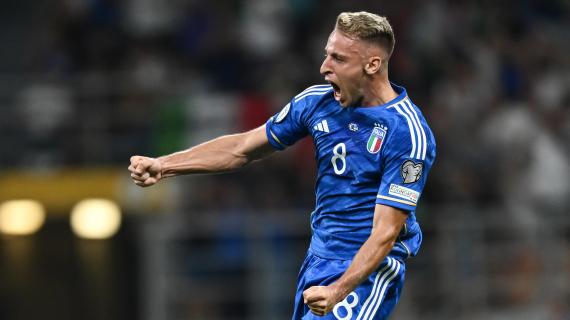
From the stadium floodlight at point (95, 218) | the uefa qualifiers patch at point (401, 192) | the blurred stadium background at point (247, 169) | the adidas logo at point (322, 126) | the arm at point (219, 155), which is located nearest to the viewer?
the uefa qualifiers patch at point (401, 192)

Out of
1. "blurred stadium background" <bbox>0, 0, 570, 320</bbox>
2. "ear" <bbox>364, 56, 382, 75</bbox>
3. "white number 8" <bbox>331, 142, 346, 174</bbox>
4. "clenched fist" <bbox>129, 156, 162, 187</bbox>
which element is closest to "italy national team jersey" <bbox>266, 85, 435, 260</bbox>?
"white number 8" <bbox>331, 142, 346, 174</bbox>

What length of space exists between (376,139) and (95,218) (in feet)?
28.0

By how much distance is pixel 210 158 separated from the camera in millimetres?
6746

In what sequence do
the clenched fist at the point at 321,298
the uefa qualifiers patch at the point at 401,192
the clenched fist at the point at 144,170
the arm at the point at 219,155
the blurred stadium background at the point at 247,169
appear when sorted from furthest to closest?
the blurred stadium background at the point at 247,169 < the arm at the point at 219,155 < the clenched fist at the point at 144,170 < the uefa qualifiers patch at the point at 401,192 < the clenched fist at the point at 321,298

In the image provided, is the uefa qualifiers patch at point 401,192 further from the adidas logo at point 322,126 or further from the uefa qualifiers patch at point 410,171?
the adidas logo at point 322,126

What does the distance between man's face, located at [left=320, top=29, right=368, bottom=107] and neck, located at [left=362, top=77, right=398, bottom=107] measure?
7 centimetres

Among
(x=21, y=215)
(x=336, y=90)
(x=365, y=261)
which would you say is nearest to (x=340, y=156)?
(x=336, y=90)

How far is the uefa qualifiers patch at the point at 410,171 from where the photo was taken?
6.20m

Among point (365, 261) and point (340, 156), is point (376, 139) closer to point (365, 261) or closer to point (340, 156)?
point (340, 156)

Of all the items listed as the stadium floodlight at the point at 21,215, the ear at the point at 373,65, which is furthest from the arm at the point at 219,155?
the stadium floodlight at the point at 21,215

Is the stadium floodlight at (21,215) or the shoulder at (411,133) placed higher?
the shoulder at (411,133)

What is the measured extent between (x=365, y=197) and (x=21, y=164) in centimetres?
868

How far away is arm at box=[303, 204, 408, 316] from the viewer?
5.94 m

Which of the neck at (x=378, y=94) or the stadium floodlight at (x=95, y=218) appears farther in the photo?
the stadium floodlight at (x=95, y=218)
